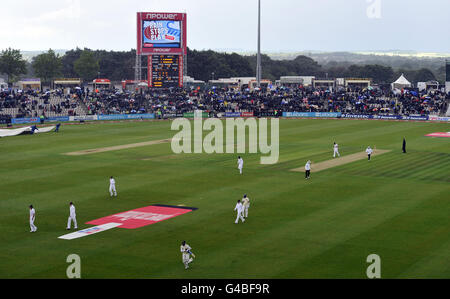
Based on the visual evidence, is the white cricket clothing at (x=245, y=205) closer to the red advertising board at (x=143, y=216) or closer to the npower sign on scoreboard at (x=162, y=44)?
the red advertising board at (x=143, y=216)

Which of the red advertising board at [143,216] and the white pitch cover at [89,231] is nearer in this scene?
the white pitch cover at [89,231]

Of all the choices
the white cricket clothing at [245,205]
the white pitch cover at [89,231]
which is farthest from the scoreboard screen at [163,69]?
the white pitch cover at [89,231]

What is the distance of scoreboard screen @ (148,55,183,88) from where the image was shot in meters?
99.0

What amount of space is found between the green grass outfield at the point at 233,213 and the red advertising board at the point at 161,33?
4008 centimetres

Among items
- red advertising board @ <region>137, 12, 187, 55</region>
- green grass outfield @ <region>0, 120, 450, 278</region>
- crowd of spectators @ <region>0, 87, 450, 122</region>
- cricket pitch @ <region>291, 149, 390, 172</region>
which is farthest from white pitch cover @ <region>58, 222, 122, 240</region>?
red advertising board @ <region>137, 12, 187, 55</region>

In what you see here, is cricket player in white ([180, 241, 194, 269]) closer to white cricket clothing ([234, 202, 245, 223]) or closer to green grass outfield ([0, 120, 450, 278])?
green grass outfield ([0, 120, 450, 278])

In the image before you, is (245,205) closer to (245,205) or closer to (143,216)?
(245,205)

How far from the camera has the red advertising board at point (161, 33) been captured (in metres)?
95.7

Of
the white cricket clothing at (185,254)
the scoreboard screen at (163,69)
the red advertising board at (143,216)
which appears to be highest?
the scoreboard screen at (163,69)

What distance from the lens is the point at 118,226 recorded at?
29391 millimetres

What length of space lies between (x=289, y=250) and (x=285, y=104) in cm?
8153
